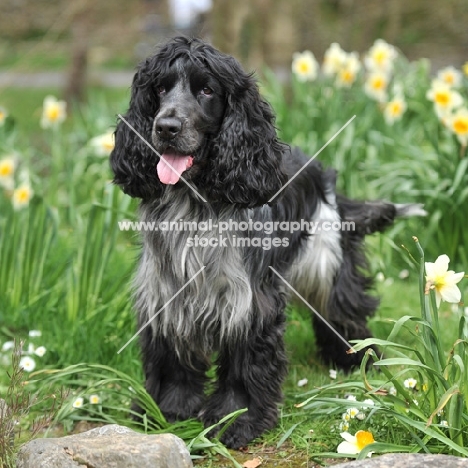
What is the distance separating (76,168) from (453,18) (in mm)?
9951

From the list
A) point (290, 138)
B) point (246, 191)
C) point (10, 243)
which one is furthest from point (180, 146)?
point (290, 138)

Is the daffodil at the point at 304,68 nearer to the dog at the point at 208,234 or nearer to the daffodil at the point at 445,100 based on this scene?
the daffodil at the point at 445,100

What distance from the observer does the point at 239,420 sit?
3096 millimetres

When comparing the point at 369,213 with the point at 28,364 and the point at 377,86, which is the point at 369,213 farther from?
the point at 377,86

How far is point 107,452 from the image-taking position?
8.09ft

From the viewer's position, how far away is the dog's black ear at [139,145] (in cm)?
304

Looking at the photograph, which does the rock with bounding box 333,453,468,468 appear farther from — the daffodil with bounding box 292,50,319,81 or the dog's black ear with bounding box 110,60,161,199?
the daffodil with bounding box 292,50,319,81

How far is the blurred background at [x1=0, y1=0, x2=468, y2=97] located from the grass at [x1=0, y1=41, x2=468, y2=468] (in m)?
1.54

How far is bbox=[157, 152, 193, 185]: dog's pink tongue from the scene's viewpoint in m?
2.84

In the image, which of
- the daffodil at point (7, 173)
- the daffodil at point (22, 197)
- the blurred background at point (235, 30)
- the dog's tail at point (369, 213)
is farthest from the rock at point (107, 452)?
the blurred background at point (235, 30)

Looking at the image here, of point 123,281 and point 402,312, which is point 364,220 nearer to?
point 402,312

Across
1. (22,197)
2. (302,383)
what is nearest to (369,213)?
(302,383)

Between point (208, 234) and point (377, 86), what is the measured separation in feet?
10.9

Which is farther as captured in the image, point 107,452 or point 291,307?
point 291,307
